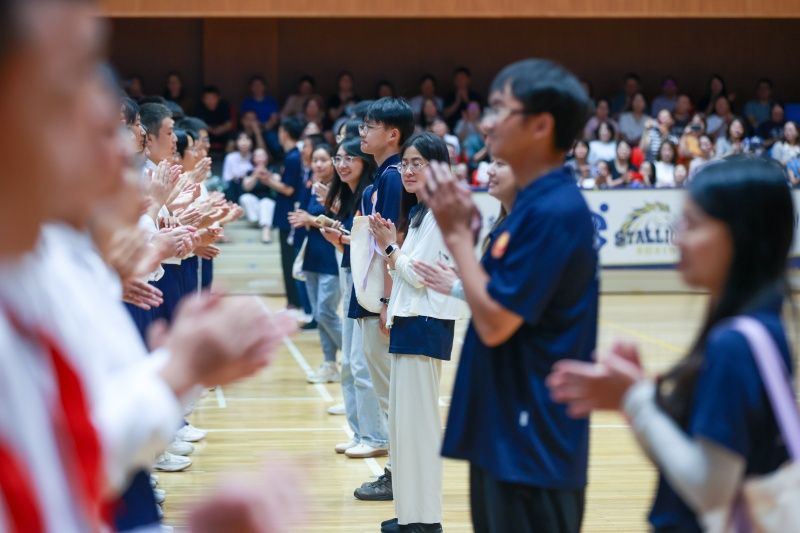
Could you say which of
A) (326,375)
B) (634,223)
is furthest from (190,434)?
(634,223)

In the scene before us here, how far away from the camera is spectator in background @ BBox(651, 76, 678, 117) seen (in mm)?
17484

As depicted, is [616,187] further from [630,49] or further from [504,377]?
[504,377]

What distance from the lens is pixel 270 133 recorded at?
15.6m

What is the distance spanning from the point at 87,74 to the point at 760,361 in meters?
1.23

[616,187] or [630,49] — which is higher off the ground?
[630,49]

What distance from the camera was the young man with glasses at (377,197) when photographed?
17.7 feet

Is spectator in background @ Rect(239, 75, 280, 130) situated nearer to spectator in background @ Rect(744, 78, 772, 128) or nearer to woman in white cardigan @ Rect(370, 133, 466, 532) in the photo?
spectator in background @ Rect(744, 78, 772, 128)

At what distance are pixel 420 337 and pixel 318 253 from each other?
12.4 ft

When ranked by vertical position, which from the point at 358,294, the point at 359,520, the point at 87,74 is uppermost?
the point at 87,74

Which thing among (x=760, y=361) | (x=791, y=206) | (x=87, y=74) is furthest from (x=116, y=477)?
(x=791, y=206)

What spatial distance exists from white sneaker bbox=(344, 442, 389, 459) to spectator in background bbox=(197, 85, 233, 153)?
10.6m

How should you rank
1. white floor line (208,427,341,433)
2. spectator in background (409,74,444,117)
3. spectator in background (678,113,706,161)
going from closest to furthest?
white floor line (208,427,341,433)
spectator in background (678,113,706,161)
spectator in background (409,74,444,117)

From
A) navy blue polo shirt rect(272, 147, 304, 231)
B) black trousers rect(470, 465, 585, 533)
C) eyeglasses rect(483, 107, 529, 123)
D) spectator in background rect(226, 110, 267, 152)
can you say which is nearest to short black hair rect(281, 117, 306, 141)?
navy blue polo shirt rect(272, 147, 304, 231)

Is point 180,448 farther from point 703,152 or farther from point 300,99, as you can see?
point 300,99
